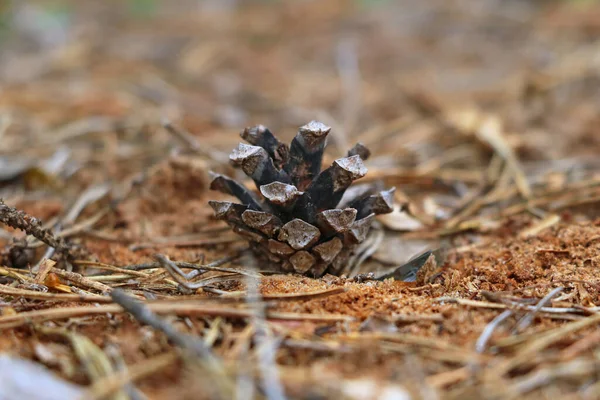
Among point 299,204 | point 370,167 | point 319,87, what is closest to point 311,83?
point 319,87

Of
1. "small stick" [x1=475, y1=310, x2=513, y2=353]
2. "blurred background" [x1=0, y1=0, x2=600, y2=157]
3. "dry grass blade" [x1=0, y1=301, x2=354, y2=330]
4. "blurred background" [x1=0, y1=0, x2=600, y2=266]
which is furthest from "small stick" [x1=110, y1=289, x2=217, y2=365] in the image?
"blurred background" [x1=0, y1=0, x2=600, y2=157]

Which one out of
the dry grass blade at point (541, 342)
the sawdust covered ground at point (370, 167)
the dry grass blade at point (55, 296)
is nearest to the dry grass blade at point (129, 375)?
the sawdust covered ground at point (370, 167)

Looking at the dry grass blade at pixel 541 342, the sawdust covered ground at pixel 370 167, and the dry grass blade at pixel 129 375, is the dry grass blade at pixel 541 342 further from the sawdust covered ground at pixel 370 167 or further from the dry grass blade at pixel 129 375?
the dry grass blade at pixel 129 375

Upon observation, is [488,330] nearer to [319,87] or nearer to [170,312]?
Answer: [170,312]

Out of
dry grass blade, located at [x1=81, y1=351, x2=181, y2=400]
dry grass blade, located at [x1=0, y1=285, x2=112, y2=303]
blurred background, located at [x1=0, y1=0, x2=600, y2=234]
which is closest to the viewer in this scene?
dry grass blade, located at [x1=81, y1=351, x2=181, y2=400]

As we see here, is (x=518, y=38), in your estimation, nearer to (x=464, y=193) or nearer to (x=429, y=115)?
(x=429, y=115)

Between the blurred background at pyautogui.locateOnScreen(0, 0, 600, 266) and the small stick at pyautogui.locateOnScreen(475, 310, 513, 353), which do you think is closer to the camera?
the small stick at pyautogui.locateOnScreen(475, 310, 513, 353)

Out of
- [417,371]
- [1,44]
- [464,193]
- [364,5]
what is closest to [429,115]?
[464,193]

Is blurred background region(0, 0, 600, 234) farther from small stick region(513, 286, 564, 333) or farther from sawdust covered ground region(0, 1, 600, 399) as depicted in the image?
small stick region(513, 286, 564, 333)
